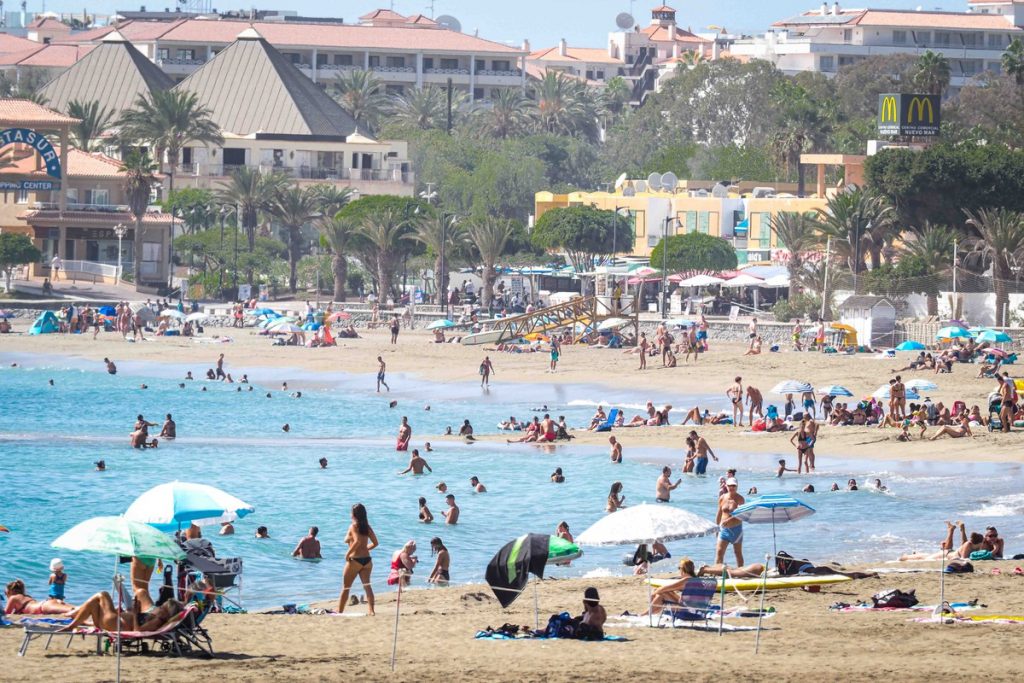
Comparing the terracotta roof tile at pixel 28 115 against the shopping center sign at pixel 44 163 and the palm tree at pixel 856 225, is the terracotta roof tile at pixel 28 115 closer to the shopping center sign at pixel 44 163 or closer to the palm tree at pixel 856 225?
the shopping center sign at pixel 44 163

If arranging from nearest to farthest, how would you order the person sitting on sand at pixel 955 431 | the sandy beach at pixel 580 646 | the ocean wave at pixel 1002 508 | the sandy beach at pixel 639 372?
the sandy beach at pixel 580 646, the ocean wave at pixel 1002 508, the person sitting on sand at pixel 955 431, the sandy beach at pixel 639 372

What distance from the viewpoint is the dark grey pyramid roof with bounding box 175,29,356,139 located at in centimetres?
9669

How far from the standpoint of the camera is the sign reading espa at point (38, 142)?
69312mm

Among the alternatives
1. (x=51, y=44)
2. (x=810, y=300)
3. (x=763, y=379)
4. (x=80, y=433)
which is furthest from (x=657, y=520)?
(x=51, y=44)

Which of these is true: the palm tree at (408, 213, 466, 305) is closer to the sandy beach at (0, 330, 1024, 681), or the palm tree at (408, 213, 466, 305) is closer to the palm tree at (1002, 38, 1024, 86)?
the palm tree at (1002, 38, 1024, 86)

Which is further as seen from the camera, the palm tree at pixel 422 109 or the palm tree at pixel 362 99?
the palm tree at pixel 362 99

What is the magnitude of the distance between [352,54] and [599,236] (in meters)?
63.0

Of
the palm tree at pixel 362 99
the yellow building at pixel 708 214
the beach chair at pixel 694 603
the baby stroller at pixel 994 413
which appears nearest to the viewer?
the beach chair at pixel 694 603

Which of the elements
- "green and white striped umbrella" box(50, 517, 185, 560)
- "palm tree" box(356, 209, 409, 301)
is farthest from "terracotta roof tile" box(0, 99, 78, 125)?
"green and white striped umbrella" box(50, 517, 185, 560)

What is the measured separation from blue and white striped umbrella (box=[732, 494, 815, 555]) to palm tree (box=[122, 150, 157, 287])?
52135 millimetres

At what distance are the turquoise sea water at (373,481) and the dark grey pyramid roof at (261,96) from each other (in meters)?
52.5

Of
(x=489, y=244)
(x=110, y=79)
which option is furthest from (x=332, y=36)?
(x=489, y=244)

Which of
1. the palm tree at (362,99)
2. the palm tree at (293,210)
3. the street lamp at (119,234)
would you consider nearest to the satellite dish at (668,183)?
the palm tree at (293,210)

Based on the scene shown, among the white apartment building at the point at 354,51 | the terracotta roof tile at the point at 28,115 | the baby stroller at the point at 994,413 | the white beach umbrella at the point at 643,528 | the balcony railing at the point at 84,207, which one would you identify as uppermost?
the white apartment building at the point at 354,51
